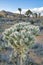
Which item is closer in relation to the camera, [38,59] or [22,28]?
[22,28]

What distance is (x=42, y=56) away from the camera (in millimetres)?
20625

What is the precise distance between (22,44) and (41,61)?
5.68 m

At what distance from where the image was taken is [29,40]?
46.2 ft

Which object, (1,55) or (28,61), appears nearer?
(28,61)

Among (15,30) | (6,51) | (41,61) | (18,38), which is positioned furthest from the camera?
(6,51)

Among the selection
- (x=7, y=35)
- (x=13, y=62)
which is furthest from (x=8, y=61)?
(x=7, y=35)

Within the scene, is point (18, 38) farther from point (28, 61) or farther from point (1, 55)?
point (1, 55)

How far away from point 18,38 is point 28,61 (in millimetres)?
4509

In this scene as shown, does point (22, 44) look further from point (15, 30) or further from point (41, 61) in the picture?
point (41, 61)

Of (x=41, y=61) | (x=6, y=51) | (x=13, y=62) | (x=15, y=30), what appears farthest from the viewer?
(x=6, y=51)

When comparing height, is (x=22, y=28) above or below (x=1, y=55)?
above

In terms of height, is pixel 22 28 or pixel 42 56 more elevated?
pixel 22 28

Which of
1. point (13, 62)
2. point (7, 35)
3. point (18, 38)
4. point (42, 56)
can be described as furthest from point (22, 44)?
point (42, 56)

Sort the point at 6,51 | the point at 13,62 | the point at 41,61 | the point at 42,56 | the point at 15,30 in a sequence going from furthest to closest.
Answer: the point at 6,51 → the point at 42,56 → the point at 41,61 → the point at 13,62 → the point at 15,30
